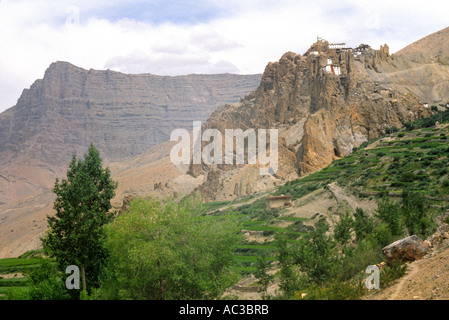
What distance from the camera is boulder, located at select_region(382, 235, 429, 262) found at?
907 inches

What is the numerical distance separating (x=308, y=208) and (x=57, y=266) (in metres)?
34.2

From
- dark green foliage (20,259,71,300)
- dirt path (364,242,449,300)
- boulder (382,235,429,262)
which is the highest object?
boulder (382,235,429,262)

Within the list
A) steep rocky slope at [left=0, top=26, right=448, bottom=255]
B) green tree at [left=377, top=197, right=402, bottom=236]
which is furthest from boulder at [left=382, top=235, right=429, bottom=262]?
steep rocky slope at [left=0, top=26, right=448, bottom=255]

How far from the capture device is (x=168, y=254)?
2531 cm

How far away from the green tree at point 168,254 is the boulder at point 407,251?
8271 mm

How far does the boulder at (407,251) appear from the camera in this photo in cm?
2305

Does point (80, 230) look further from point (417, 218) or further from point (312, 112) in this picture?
point (312, 112)

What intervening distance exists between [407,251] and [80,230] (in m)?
19.5

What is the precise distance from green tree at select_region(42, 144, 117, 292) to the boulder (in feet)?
55.4

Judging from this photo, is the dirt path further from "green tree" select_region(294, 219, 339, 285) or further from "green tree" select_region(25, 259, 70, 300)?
"green tree" select_region(25, 259, 70, 300)

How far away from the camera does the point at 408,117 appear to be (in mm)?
90938
